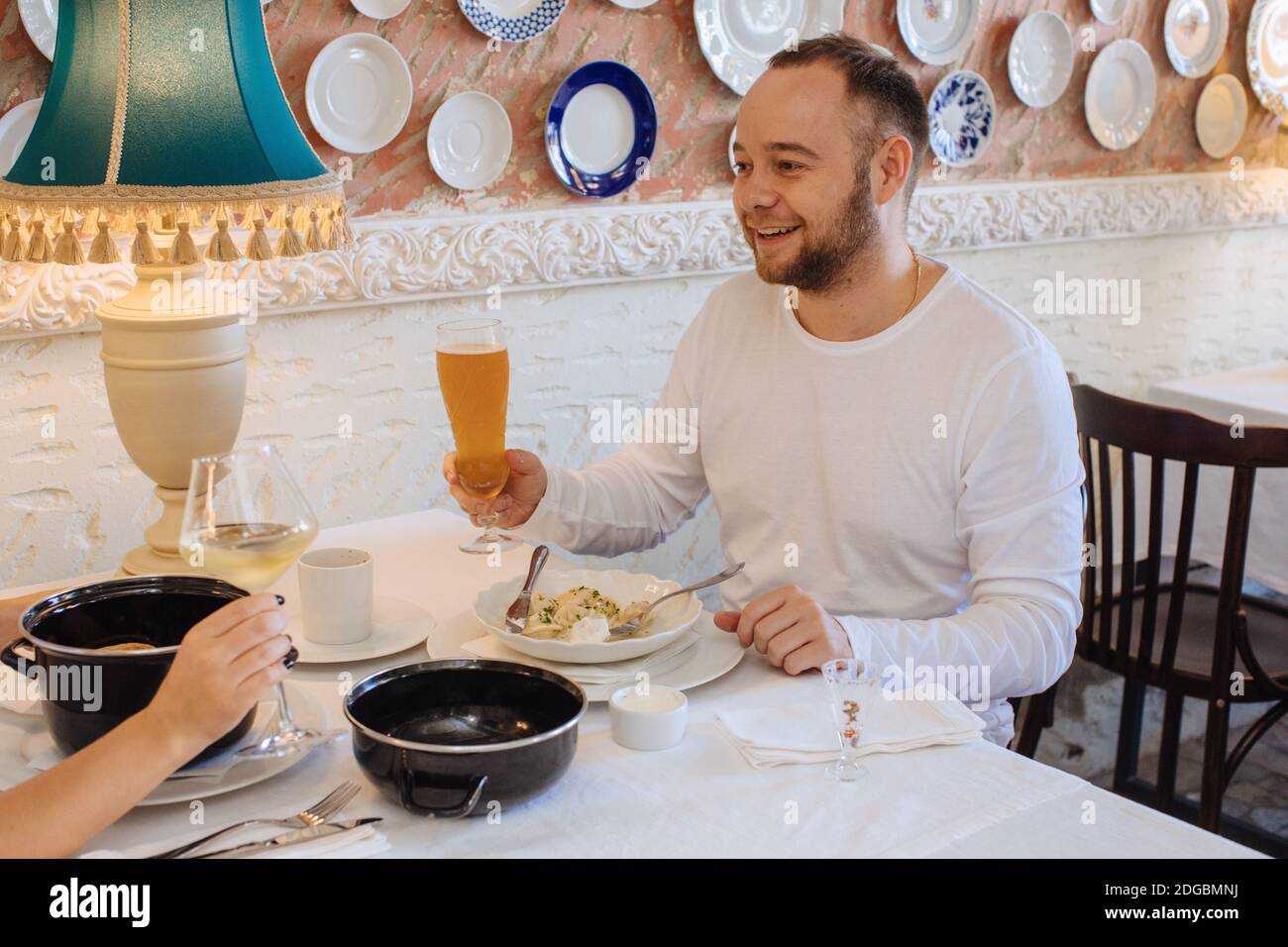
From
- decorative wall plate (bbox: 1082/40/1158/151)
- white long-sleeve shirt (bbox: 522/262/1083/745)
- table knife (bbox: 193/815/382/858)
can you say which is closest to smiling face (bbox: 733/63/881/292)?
white long-sleeve shirt (bbox: 522/262/1083/745)

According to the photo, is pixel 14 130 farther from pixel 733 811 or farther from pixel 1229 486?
pixel 1229 486

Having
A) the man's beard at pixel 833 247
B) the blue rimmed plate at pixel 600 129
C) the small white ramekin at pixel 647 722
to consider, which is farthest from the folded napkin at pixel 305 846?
the blue rimmed plate at pixel 600 129

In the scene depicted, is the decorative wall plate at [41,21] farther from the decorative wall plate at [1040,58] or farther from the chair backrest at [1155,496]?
the decorative wall plate at [1040,58]

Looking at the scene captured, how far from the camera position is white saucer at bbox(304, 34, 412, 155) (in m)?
2.25

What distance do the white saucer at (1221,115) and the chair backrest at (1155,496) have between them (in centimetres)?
180

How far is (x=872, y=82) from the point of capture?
1795mm

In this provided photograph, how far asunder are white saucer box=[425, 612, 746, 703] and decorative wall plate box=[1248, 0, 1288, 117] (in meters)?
3.20

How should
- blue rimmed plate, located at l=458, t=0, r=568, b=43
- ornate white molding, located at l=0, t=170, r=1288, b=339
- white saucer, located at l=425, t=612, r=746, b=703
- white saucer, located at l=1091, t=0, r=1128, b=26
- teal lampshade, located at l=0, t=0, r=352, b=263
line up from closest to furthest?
white saucer, located at l=425, t=612, r=746, b=703
teal lampshade, located at l=0, t=0, r=352, b=263
ornate white molding, located at l=0, t=170, r=1288, b=339
blue rimmed plate, located at l=458, t=0, r=568, b=43
white saucer, located at l=1091, t=0, r=1128, b=26

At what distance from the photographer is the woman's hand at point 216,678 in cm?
104

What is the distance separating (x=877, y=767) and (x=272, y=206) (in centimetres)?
103

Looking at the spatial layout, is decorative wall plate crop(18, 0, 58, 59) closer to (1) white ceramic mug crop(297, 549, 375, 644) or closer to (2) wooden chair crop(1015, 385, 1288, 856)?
(1) white ceramic mug crop(297, 549, 375, 644)
